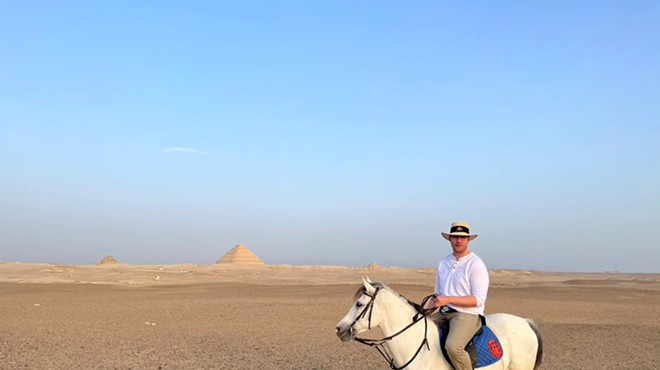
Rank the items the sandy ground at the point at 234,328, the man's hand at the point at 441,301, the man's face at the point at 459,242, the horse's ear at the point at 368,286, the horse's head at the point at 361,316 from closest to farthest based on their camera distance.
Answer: the horse's head at the point at 361,316, the horse's ear at the point at 368,286, the man's hand at the point at 441,301, the man's face at the point at 459,242, the sandy ground at the point at 234,328

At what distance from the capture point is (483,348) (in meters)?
7.10

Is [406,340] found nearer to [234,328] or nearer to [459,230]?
[459,230]

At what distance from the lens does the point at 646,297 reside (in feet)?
117

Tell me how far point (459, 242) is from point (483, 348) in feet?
4.13

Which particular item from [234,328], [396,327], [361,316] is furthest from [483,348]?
[234,328]

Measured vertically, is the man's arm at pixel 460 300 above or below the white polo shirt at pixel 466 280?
below

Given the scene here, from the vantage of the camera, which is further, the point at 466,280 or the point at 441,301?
the point at 466,280

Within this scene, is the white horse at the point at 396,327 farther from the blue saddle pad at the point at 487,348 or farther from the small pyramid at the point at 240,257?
the small pyramid at the point at 240,257

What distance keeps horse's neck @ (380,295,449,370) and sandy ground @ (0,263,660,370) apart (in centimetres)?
639

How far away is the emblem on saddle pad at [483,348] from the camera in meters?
7.02

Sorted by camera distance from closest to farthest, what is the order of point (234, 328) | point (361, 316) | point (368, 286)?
point (361, 316) → point (368, 286) → point (234, 328)

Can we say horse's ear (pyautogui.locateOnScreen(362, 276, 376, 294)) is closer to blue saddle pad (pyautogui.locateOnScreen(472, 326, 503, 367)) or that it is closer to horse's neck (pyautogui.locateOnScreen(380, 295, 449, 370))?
horse's neck (pyautogui.locateOnScreen(380, 295, 449, 370))

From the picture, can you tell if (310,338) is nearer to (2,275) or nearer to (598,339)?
(598,339)

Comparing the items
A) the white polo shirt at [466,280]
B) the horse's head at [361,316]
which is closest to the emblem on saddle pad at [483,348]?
the white polo shirt at [466,280]
